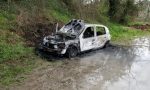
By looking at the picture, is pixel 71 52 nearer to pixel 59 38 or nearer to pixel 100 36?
pixel 59 38

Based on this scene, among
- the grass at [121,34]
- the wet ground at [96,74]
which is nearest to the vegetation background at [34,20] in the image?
the grass at [121,34]

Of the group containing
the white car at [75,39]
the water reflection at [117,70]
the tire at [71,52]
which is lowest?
the water reflection at [117,70]

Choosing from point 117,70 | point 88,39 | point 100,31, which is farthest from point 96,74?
point 100,31

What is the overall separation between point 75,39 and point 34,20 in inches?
185

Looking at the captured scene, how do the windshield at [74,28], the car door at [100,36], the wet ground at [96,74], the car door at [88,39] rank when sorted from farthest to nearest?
1. the car door at [100,36]
2. the windshield at [74,28]
3. the car door at [88,39]
4. the wet ground at [96,74]

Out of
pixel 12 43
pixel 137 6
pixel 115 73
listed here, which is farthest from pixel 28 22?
pixel 137 6

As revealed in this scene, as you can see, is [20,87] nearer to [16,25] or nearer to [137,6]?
[16,25]

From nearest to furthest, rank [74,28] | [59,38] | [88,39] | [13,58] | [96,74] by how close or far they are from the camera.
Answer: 1. [96,74]
2. [13,58]
3. [59,38]
4. [88,39]
5. [74,28]

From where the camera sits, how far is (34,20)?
1888cm

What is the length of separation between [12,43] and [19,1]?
572 cm

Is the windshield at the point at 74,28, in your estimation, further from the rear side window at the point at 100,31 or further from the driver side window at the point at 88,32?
the rear side window at the point at 100,31

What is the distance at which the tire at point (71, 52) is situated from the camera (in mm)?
14766

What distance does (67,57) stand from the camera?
14945 millimetres

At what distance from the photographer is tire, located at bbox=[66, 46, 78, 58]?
48.4 feet
